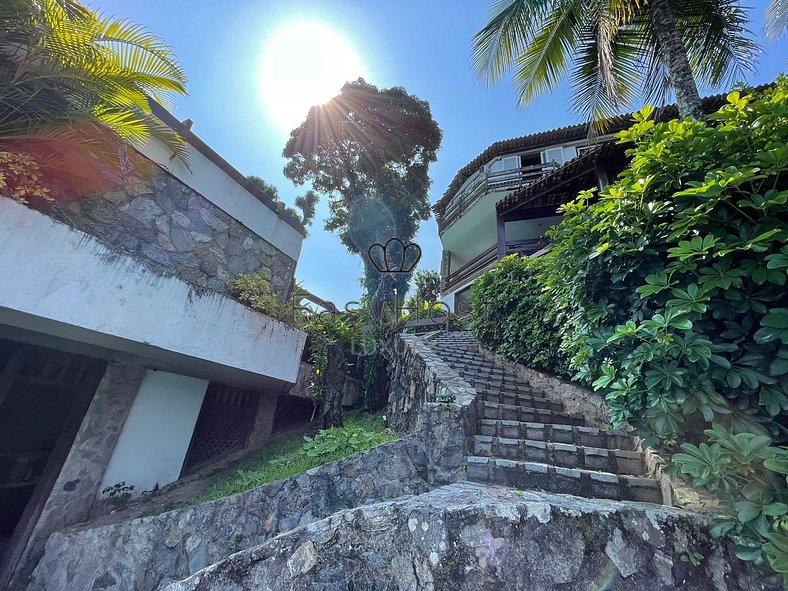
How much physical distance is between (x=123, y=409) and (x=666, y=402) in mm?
6650

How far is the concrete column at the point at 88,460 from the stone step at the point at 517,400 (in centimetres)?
535


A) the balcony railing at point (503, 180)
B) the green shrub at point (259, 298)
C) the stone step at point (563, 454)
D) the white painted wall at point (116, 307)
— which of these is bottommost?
the stone step at point (563, 454)

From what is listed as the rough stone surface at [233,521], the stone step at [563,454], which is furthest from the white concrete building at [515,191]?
the rough stone surface at [233,521]

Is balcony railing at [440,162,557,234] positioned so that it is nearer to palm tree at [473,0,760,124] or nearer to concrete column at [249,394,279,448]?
palm tree at [473,0,760,124]

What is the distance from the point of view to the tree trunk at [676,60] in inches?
177

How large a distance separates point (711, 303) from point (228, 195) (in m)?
7.26

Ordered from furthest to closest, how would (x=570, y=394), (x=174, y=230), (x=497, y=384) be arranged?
(x=174, y=230) < (x=497, y=384) < (x=570, y=394)

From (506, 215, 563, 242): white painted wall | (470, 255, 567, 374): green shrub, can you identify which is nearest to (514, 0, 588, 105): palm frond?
(470, 255, 567, 374): green shrub

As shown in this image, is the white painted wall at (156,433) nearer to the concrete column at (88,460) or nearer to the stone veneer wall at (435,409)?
the concrete column at (88,460)

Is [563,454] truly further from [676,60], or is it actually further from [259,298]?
[676,60]

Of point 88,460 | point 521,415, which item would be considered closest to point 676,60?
point 521,415

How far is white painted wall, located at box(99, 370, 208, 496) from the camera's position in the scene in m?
4.89

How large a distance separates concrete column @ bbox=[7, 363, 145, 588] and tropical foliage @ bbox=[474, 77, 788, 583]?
6309 millimetres

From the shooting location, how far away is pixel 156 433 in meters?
5.28
